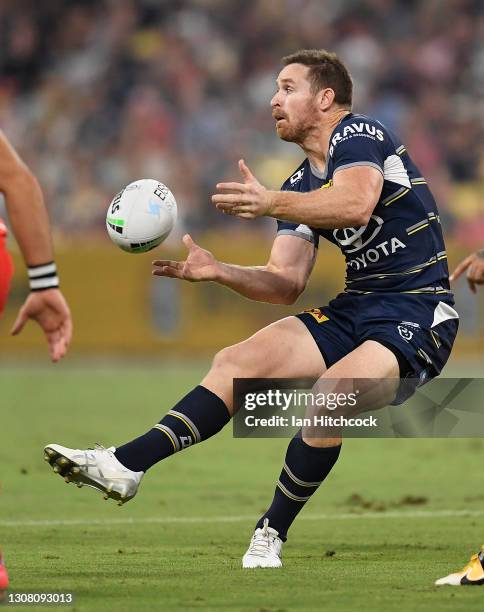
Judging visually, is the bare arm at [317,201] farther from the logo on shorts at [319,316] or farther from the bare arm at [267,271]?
the logo on shorts at [319,316]

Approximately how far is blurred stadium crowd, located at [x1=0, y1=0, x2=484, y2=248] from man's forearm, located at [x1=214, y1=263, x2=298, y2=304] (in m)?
12.4

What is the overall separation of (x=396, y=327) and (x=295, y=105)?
4.36 feet

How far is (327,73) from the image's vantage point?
6945mm

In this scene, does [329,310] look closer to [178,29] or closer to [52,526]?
[52,526]

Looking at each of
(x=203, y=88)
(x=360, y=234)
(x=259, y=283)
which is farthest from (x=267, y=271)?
(x=203, y=88)

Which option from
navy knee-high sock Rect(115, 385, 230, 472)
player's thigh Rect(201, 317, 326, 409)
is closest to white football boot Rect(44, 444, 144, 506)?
navy knee-high sock Rect(115, 385, 230, 472)

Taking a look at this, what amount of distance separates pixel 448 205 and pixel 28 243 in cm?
1563

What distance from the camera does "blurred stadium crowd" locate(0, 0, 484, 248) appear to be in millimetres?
20125

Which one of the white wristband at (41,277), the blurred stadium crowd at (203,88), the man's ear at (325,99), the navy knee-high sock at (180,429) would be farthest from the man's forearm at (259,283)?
the blurred stadium crowd at (203,88)

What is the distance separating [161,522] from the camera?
25.7 feet

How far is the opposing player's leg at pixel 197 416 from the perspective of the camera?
589 cm

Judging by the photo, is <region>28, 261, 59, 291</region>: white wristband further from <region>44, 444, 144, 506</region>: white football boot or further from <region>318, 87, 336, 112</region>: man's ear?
<region>318, 87, 336, 112</region>: man's ear

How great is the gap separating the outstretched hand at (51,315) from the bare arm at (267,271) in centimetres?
176

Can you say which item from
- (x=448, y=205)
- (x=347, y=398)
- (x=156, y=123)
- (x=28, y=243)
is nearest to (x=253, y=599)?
(x=347, y=398)
